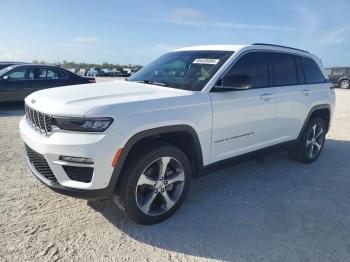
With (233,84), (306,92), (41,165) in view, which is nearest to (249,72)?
(233,84)

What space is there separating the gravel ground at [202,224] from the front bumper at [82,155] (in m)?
0.51

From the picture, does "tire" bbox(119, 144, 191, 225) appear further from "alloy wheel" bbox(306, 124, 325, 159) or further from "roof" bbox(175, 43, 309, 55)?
"alloy wheel" bbox(306, 124, 325, 159)

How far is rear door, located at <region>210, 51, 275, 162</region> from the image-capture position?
3.89m

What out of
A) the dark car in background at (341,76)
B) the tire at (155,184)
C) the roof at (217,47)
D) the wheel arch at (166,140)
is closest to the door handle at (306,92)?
the roof at (217,47)

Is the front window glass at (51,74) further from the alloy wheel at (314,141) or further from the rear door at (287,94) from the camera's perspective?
the alloy wheel at (314,141)

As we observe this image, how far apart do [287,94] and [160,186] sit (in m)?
2.54

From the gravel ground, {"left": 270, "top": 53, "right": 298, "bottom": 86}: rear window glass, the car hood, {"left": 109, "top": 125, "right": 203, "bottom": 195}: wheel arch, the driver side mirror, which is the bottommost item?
the gravel ground

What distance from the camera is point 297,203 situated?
4.23 metres

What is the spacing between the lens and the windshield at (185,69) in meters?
3.98

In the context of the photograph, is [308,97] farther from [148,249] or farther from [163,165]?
[148,249]

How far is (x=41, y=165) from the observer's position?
3.38 metres

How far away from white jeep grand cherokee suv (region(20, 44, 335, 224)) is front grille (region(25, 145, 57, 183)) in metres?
0.01

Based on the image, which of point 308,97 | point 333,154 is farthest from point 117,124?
point 333,154

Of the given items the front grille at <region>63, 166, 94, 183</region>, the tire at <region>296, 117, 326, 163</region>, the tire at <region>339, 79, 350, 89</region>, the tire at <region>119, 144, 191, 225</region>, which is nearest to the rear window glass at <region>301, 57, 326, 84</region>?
the tire at <region>296, 117, 326, 163</region>
